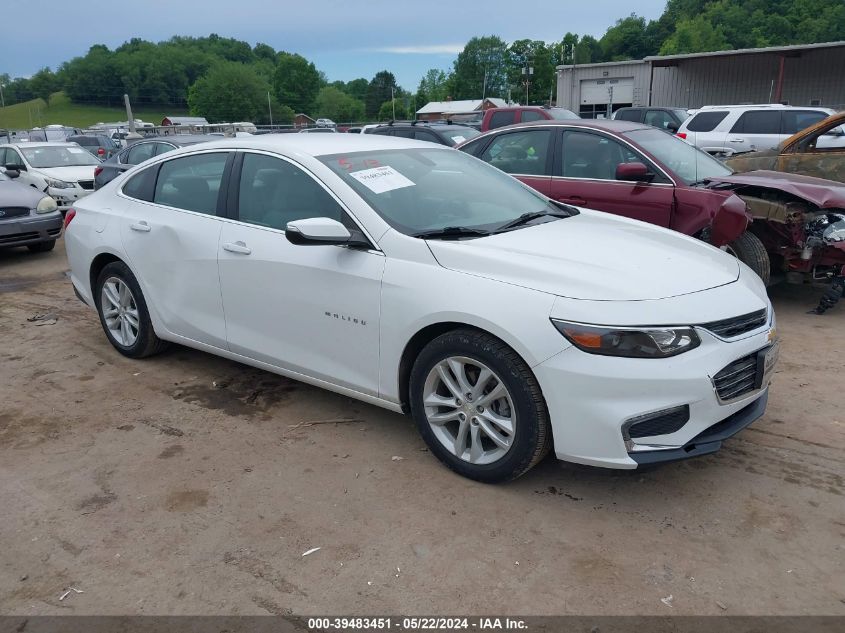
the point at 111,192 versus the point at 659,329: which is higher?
the point at 111,192

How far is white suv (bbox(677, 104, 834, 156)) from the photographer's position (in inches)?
552

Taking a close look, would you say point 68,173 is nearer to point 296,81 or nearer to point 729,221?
point 729,221

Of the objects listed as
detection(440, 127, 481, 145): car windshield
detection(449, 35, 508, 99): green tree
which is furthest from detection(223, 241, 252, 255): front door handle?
detection(449, 35, 508, 99): green tree

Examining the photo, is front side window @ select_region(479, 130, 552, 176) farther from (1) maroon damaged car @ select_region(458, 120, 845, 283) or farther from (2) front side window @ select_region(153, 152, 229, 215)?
(2) front side window @ select_region(153, 152, 229, 215)

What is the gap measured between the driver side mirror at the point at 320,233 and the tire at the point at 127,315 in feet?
6.51

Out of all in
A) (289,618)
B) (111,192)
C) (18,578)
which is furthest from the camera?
(111,192)

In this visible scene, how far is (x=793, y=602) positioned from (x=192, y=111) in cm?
9396

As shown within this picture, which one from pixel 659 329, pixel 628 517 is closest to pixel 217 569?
pixel 628 517

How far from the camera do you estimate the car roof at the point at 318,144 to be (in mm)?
4047

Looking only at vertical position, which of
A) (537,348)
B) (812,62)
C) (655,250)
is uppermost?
(812,62)

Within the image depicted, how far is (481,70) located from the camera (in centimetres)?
13162

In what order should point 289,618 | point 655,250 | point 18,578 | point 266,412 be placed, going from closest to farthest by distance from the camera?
1. point 289,618
2. point 18,578
3. point 655,250
4. point 266,412

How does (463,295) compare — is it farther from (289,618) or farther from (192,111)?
(192,111)

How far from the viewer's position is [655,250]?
138 inches
